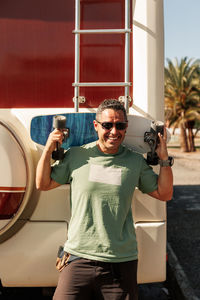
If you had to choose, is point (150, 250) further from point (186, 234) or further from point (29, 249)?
point (186, 234)

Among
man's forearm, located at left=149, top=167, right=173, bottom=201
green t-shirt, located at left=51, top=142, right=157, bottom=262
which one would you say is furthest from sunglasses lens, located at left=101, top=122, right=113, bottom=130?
man's forearm, located at left=149, top=167, right=173, bottom=201

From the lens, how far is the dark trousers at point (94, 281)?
195 centimetres

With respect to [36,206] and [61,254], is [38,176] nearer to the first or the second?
[36,206]

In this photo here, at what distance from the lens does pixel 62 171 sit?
6.76 feet

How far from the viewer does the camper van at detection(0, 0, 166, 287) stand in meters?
2.25

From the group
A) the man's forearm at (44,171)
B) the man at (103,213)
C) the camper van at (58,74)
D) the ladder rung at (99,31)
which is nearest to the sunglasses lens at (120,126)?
the man at (103,213)

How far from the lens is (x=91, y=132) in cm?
220

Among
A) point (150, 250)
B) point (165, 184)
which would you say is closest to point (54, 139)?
point (165, 184)

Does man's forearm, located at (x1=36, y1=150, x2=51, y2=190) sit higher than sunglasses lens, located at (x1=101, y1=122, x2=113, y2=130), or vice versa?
sunglasses lens, located at (x1=101, y1=122, x2=113, y2=130)

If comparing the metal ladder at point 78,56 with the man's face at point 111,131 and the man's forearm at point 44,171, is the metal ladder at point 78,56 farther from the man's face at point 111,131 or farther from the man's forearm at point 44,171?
the man's forearm at point 44,171

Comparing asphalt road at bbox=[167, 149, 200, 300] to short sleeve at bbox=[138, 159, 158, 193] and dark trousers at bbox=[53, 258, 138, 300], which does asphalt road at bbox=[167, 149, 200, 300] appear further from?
short sleeve at bbox=[138, 159, 158, 193]

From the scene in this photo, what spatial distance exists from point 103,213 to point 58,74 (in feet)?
3.28

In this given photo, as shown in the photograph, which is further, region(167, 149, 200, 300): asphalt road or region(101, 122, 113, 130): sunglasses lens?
region(167, 149, 200, 300): asphalt road

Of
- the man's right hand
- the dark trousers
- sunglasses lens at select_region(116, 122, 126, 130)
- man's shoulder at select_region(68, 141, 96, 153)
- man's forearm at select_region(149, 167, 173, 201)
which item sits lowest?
the dark trousers
